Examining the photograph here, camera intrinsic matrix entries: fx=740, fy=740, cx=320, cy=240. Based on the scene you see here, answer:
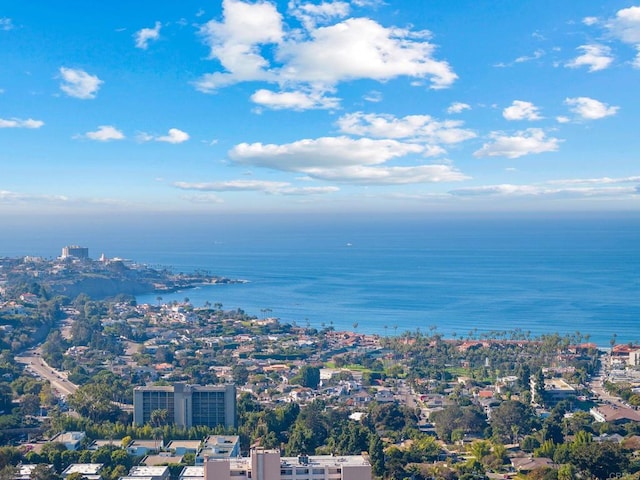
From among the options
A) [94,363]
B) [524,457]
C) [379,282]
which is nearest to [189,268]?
[379,282]

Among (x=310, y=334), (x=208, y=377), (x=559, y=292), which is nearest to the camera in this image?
(x=208, y=377)

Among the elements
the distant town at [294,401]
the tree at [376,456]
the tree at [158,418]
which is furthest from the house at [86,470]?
the tree at [376,456]

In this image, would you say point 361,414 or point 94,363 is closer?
point 361,414

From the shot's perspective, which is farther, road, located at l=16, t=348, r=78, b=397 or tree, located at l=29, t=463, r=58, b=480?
→ road, located at l=16, t=348, r=78, b=397

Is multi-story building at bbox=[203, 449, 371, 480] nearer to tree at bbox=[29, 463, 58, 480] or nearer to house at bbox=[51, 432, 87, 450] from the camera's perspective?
tree at bbox=[29, 463, 58, 480]

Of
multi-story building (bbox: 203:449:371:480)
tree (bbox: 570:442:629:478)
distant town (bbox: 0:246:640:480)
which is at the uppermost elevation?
multi-story building (bbox: 203:449:371:480)

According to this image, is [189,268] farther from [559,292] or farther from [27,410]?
[27,410]

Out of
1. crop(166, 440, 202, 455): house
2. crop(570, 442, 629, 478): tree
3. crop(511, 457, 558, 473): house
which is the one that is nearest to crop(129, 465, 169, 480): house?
crop(166, 440, 202, 455): house

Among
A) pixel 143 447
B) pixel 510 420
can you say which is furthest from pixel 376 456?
pixel 143 447
